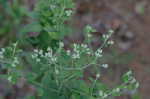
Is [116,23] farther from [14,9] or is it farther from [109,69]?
[14,9]

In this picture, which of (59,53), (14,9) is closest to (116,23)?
(14,9)

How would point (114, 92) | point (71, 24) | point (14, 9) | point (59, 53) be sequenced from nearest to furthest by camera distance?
point (114, 92) < point (59, 53) < point (14, 9) < point (71, 24)

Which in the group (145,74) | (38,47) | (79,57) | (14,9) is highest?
(14,9)

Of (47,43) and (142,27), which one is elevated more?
(142,27)

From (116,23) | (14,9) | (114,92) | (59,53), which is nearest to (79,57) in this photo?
(59,53)

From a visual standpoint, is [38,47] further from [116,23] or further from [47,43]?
[116,23]

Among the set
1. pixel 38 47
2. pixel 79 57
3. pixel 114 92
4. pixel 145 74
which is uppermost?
pixel 145 74

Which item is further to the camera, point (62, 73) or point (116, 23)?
point (116, 23)

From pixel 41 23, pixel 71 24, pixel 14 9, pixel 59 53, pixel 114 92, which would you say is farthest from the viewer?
pixel 71 24

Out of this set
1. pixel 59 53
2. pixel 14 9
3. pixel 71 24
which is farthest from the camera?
pixel 71 24
